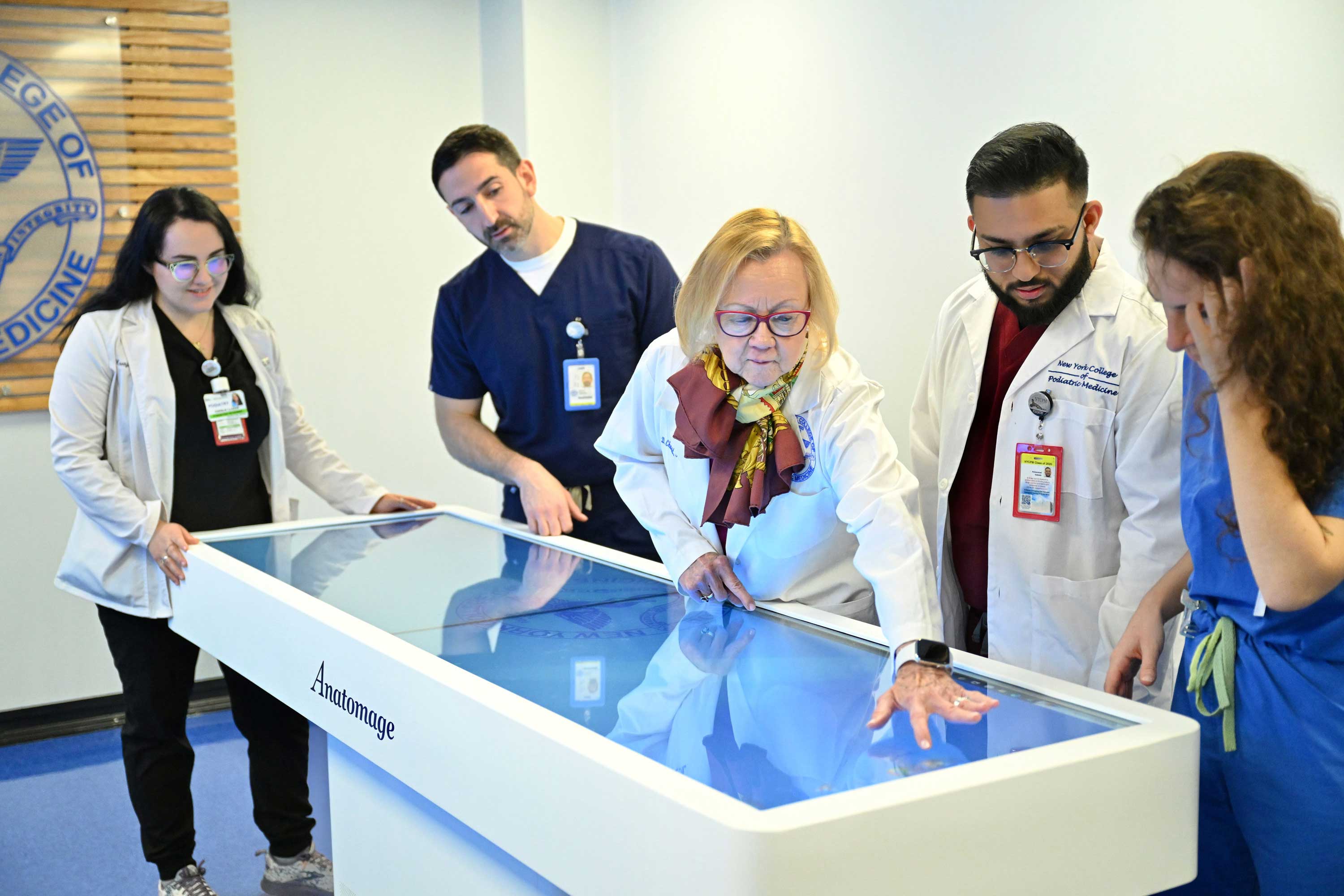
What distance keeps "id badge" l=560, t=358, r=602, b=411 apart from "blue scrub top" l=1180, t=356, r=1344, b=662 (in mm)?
1620

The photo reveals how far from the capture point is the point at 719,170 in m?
4.42

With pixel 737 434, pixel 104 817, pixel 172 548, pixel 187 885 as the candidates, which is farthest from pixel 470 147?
pixel 104 817

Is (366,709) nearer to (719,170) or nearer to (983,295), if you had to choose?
(983,295)

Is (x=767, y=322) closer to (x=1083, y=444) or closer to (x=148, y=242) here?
(x=1083, y=444)

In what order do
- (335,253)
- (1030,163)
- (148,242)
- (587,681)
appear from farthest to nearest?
1. (335,253)
2. (148,242)
3. (1030,163)
4. (587,681)

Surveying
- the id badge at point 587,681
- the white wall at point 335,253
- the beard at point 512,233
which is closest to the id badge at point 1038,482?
the id badge at point 587,681

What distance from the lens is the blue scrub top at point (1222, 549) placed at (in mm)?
1463

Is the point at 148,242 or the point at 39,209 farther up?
the point at 39,209

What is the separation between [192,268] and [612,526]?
1183 millimetres

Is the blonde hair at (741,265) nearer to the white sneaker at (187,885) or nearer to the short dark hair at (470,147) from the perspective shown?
the short dark hair at (470,147)

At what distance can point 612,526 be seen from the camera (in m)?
3.01

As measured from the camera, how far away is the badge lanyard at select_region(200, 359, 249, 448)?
2.96 m

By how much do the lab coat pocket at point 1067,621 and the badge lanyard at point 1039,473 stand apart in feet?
0.37

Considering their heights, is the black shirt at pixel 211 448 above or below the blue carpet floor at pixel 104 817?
above
